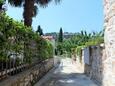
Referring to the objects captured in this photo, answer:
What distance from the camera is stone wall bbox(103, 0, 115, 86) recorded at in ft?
24.6

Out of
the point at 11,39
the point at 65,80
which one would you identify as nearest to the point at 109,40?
the point at 11,39

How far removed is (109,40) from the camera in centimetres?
788

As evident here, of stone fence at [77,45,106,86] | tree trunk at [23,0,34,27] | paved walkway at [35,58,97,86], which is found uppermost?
tree trunk at [23,0,34,27]

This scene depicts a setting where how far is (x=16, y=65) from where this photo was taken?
10.9 m

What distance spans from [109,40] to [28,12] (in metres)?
12.1

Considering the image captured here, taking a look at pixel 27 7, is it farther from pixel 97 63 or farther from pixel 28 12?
pixel 97 63

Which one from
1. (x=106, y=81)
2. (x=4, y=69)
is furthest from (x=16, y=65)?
(x=106, y=81)

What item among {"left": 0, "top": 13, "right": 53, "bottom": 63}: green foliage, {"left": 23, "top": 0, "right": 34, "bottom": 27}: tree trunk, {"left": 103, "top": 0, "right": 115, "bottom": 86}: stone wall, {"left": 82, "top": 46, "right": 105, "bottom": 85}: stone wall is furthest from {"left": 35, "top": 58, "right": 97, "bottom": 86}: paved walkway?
{"left": 103, "top": 0, "right": 115, "bottom": 86}: stone wall

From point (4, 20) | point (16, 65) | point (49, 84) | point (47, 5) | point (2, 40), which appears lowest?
point (49, 84)

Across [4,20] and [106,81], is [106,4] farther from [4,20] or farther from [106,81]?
[4,20]

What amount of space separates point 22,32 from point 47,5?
1037cm

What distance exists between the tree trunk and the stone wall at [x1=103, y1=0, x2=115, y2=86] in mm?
11307

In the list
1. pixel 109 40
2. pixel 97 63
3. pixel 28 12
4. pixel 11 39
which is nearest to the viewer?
pixel 109 40

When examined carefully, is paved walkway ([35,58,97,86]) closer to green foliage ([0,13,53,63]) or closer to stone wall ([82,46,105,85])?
stone wall ([82,46,105,85])
